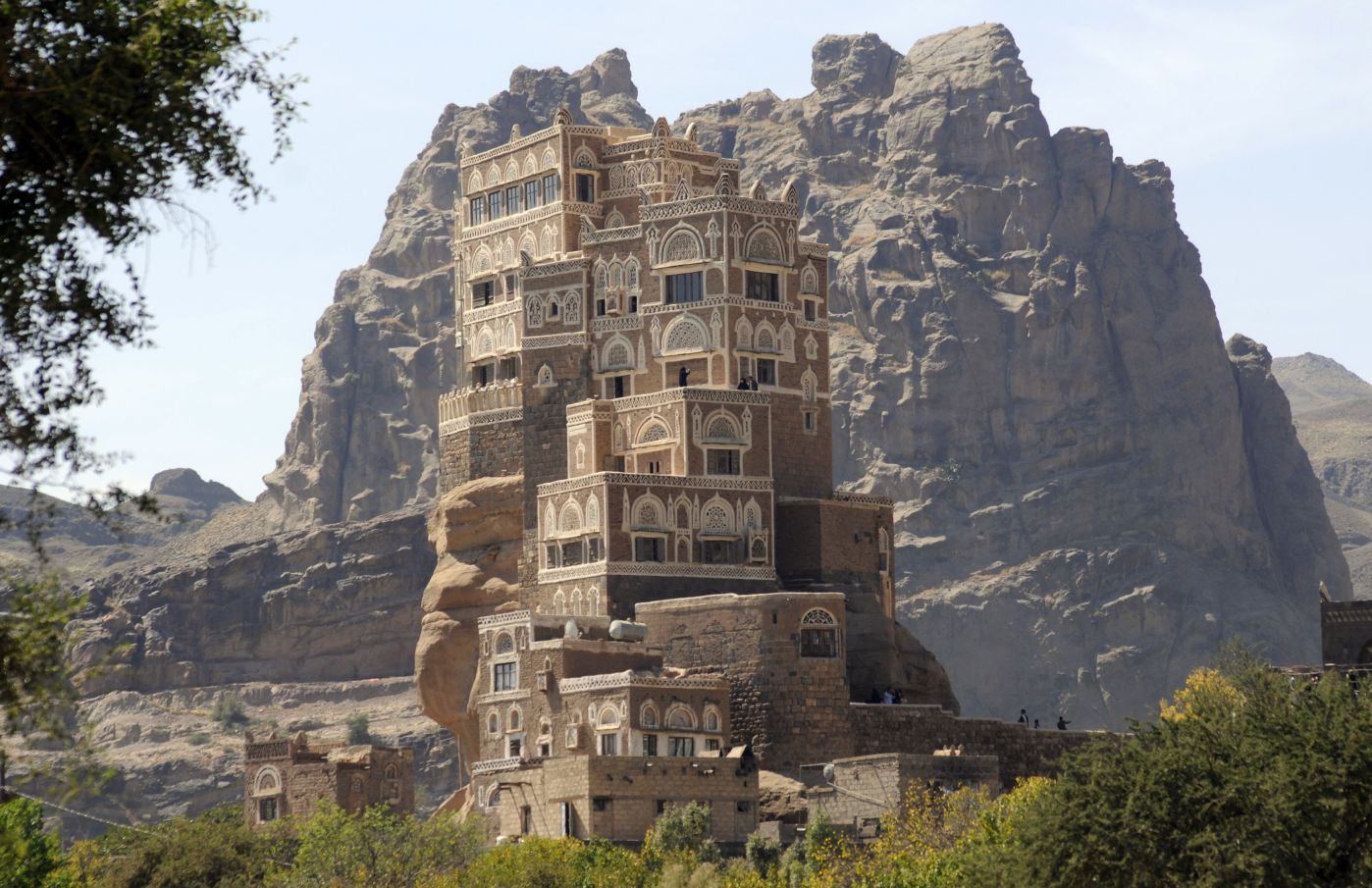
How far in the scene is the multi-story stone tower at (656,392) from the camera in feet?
398

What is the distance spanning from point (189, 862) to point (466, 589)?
2739cm

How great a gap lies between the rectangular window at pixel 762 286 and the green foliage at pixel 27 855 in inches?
1759

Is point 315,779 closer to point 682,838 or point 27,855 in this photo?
point 682,838

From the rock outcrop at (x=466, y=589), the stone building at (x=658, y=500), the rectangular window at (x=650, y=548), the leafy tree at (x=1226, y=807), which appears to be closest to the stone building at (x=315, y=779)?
the rock outcrop at (x=466, y=589)

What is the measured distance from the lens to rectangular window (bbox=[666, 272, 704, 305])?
129250mm

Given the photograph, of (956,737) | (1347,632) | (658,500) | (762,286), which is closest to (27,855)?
(658,500)

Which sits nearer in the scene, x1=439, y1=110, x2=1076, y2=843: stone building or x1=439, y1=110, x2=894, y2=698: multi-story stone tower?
x1=439, y1=110, x2=1076, y2=843: stone building

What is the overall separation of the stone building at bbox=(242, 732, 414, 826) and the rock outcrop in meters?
6.01

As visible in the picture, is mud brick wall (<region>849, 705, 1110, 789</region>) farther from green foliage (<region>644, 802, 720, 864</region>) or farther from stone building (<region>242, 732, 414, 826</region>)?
stone building (<region>242, 732, 414, 826</region>)

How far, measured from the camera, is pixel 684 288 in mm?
129750

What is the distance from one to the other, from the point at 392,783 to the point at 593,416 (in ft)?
82.1

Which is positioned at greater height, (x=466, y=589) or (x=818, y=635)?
(x=466, y=589)

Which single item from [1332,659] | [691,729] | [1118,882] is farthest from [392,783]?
[1118,882]

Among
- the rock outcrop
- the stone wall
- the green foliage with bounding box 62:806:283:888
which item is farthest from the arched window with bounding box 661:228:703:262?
the stone wall
